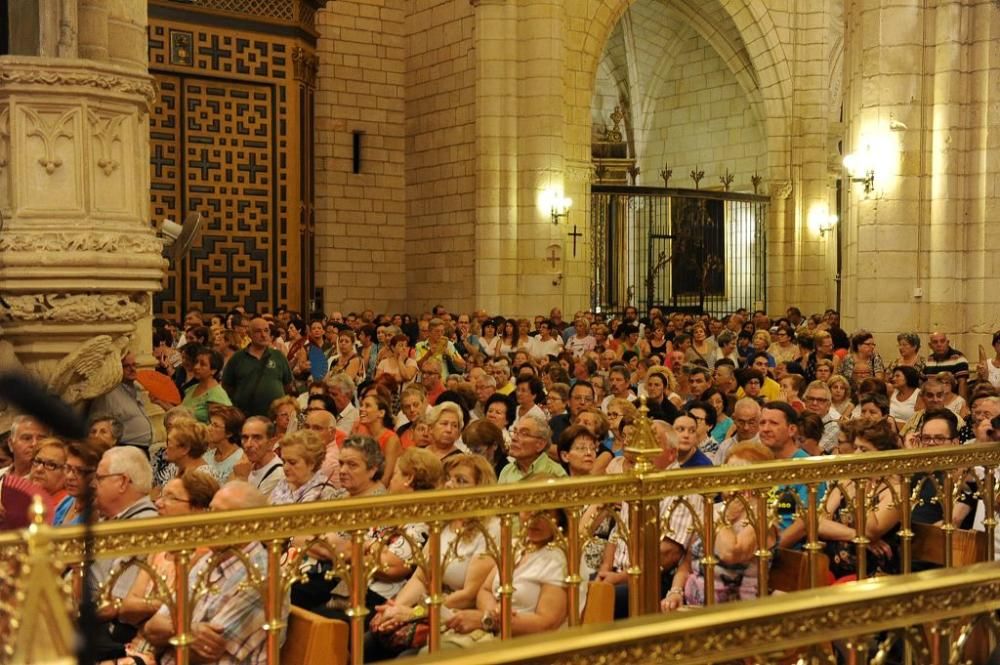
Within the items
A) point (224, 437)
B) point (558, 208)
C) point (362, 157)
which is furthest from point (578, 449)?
point (362, 157)

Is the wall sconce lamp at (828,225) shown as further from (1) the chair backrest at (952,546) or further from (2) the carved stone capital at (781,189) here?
(1) the chair backrest at (952,546)

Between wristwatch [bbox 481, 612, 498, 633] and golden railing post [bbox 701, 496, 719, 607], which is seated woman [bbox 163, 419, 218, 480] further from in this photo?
golden railing post [bbox 701, 496, 719, 607]

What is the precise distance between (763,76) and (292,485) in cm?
1959

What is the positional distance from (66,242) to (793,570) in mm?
4482

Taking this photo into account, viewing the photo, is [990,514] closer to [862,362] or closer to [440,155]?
[862,362]

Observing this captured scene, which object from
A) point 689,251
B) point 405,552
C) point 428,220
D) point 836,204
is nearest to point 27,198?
point 405,552

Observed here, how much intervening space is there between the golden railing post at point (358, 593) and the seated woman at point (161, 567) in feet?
1.94

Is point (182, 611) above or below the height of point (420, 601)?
above

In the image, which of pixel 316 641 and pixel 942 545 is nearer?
pixel 316 641

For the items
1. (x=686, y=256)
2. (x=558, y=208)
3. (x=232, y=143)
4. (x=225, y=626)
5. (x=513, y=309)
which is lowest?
(x=225, y=626)

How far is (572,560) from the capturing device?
462 cm

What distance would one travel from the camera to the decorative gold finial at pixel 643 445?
472 cm

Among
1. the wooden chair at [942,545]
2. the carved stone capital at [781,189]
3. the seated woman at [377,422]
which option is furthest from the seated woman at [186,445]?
the carved stone capital at [781,189]

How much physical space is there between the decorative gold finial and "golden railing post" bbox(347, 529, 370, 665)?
1.19 metres
